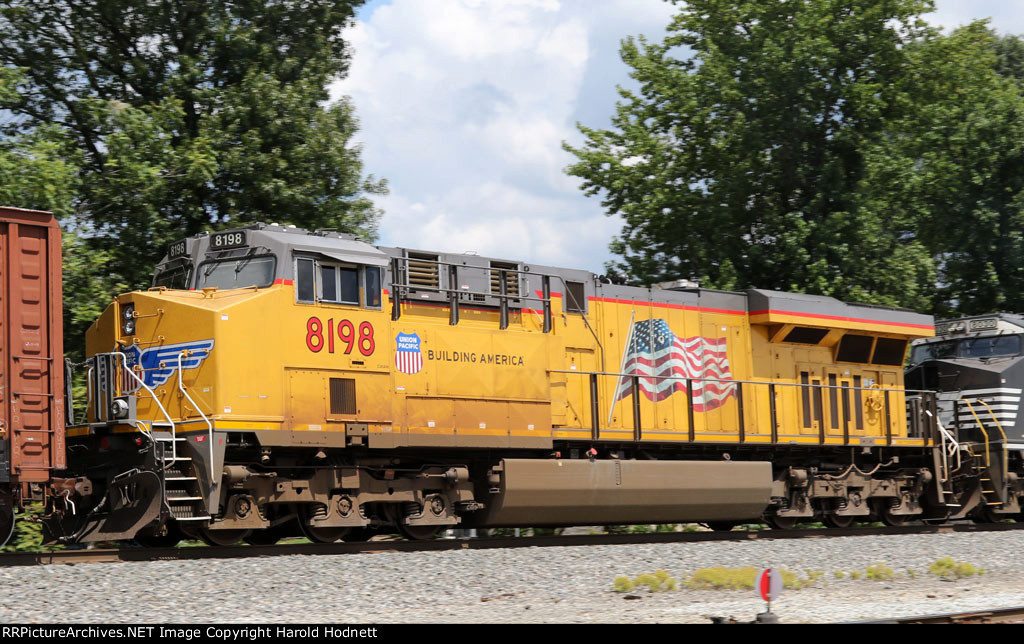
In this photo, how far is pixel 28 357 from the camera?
432 inches

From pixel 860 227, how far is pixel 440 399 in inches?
570

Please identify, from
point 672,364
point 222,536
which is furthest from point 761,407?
point 222,536

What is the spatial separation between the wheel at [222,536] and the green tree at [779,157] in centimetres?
1542

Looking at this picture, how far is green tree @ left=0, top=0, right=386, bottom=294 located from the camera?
18.4 m

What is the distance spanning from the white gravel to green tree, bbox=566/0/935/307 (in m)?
13.3

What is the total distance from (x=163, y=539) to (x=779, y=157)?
59.1 ft

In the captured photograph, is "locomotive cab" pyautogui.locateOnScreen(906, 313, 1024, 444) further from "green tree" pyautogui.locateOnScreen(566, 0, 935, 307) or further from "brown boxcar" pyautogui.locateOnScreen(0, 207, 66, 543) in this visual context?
"brown boxcar" pyautogui.locateOnScreen(0, 207, 66, 543)

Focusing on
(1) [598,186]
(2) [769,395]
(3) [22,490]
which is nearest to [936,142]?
(1) [598,186]

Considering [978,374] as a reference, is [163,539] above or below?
below

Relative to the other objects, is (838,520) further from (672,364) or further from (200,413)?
(200,413)

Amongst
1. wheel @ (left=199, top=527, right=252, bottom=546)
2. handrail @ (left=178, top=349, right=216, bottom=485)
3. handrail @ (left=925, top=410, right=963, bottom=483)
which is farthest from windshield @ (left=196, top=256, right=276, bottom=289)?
handrail @ (left=925, top=410, right=963, bottom=483)

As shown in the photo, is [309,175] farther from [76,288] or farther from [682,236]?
[682,236]

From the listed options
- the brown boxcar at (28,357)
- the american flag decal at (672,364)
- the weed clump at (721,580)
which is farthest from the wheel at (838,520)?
the brown boxcar at (28,357)

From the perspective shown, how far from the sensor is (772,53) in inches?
992
